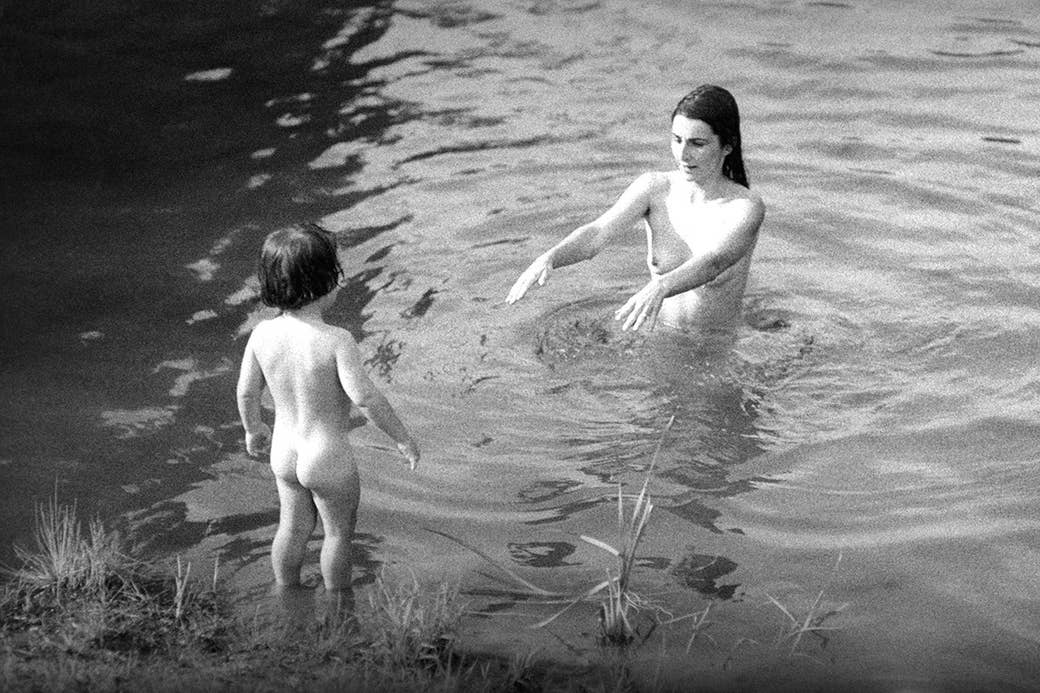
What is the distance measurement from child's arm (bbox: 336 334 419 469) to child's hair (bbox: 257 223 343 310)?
240 mm

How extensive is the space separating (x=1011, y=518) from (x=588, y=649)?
2193mm

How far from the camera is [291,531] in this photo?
6367 millimetres

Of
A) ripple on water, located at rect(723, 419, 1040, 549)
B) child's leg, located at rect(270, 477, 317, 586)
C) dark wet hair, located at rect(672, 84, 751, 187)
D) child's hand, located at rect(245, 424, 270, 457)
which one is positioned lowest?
ripple on water, located at rect(723, 419, 1040, 549)

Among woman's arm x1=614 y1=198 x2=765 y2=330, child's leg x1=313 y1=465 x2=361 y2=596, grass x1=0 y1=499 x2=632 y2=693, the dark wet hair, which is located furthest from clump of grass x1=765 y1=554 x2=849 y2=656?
the dark wet hair

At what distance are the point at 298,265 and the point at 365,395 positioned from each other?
541 millimetres

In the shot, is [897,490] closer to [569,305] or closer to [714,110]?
[714,110]

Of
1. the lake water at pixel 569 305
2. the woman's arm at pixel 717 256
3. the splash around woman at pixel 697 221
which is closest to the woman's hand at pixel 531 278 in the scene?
the splash around woman at pixel 697 221

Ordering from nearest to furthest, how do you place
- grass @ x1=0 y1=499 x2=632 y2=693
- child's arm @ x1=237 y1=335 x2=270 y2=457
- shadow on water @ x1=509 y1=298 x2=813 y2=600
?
grass @ x1=0 y1=499 x2=632 y2=693
child's arm @ x1=237 y1=335 x2=270 y2=457
shadow on water @ x1=509 y1=298 x2=813 y2=600

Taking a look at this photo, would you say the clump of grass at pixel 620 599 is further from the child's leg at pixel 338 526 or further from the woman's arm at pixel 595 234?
the woman's arm at pixel 595 234

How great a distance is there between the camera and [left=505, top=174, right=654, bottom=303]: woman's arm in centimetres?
786

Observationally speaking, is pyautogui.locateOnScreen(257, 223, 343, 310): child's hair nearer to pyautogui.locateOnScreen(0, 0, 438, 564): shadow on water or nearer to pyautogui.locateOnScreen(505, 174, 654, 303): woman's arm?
pyautogui.locateOnScreen(0, 0, 438, 564): shadow on water

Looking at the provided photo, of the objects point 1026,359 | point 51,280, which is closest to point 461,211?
point 51,280

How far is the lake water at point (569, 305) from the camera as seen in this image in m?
6.70

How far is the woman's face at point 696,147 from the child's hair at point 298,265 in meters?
2.65
